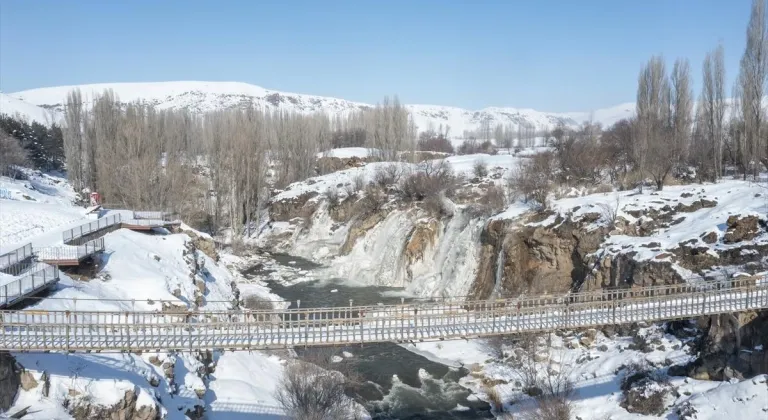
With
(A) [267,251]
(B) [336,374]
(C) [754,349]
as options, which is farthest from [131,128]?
(C) [754,349]

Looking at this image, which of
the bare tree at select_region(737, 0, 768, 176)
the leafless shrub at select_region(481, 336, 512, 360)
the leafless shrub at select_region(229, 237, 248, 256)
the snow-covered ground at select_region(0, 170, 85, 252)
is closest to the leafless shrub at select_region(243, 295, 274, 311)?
the snow-covered ground at select_region(0, 170, 85, 252)

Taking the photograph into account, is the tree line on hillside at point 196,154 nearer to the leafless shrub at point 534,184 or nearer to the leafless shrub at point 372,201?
the leafless shrub at point 372,201

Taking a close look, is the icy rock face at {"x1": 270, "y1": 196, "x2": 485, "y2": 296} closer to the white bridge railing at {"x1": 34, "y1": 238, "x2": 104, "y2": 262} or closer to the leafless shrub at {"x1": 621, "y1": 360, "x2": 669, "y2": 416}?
the leafless shrub at {"x1": 621, "y1": 360, "x2": 669, "y2": 416}

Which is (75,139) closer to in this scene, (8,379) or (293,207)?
(293,207)

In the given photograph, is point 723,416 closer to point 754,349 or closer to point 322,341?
point 754,349

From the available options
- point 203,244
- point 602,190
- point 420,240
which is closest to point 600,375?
point 602,190
